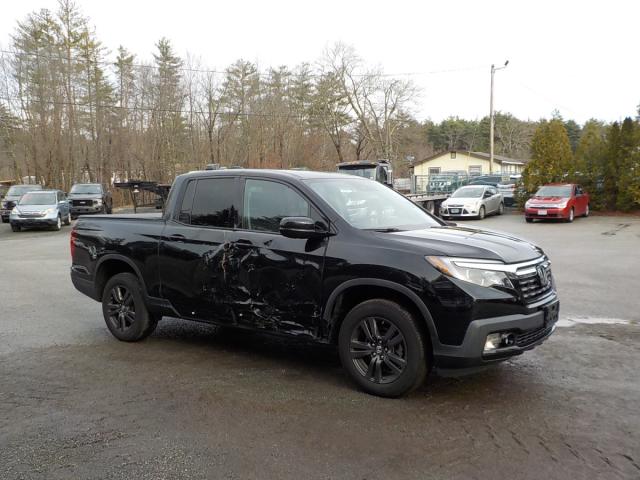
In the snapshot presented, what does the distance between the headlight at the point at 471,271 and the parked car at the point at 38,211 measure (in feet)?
69.3

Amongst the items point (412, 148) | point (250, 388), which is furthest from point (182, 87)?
point (250, 388)

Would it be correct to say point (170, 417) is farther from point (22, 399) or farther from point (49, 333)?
point (49, 333)

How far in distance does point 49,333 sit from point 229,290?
2.89 metres

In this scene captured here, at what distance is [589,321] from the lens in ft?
22.5

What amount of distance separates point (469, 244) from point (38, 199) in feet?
73.5

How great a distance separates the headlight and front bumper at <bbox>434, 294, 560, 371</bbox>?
0.27m

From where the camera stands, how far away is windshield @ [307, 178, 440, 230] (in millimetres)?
4852

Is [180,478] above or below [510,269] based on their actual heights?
below

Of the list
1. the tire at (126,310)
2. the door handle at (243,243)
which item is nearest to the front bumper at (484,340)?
the door handle at (243,243)

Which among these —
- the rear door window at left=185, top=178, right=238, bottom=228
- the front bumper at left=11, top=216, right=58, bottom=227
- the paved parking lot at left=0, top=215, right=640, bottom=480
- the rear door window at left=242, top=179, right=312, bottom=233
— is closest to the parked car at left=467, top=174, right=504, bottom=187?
the front bumper at left=11, top=216, right=58, bottom=227

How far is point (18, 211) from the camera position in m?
21.5

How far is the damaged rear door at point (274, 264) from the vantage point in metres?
4.65

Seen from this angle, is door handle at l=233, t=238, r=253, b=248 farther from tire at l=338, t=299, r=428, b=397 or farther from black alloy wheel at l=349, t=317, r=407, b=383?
black alloy wheel at l=349, t=317, r=407, b=383

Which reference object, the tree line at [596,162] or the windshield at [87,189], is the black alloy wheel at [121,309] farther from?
the tree line at [596,162]
